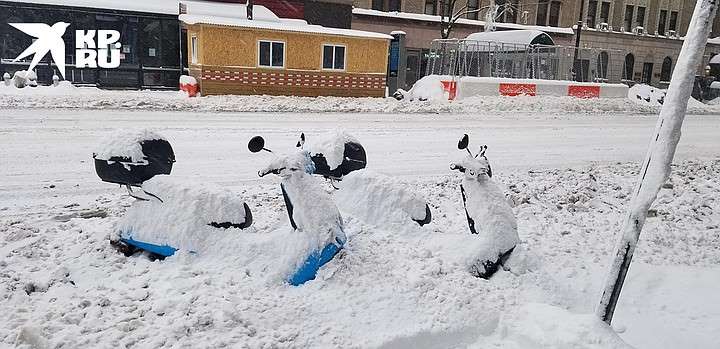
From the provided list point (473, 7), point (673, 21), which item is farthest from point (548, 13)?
point (673, 21)

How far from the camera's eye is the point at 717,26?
53219 mm

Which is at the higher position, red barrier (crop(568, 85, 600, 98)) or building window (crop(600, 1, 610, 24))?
building window (crop(600, 1, 610, 24))

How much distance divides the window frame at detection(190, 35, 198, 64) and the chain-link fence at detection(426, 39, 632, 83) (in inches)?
466

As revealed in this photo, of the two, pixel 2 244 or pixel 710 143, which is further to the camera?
pixel 710 143

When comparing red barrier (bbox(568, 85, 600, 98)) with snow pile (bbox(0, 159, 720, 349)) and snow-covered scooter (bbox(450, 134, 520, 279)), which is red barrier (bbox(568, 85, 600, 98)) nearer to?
snow pile (bbox(0, 159, 720, 349))

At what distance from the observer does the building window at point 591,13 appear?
147 feet

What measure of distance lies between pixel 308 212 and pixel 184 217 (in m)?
1.03

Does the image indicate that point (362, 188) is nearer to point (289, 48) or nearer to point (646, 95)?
point (289, 48)

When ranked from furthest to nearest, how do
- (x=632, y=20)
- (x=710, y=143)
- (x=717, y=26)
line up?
(x=717, y=26) < (x=632, y=20) < (x=710, y=143)

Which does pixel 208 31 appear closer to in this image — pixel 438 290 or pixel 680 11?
pixel 438 290

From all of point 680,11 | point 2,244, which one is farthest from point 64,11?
point 680,11

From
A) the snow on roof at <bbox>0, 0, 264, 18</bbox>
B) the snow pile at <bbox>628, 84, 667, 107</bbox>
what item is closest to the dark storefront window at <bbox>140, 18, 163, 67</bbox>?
the snow on roof at <bbox>0, 0, 264, 18</bbox>

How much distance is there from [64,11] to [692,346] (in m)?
24.5

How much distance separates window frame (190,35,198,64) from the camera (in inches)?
888
